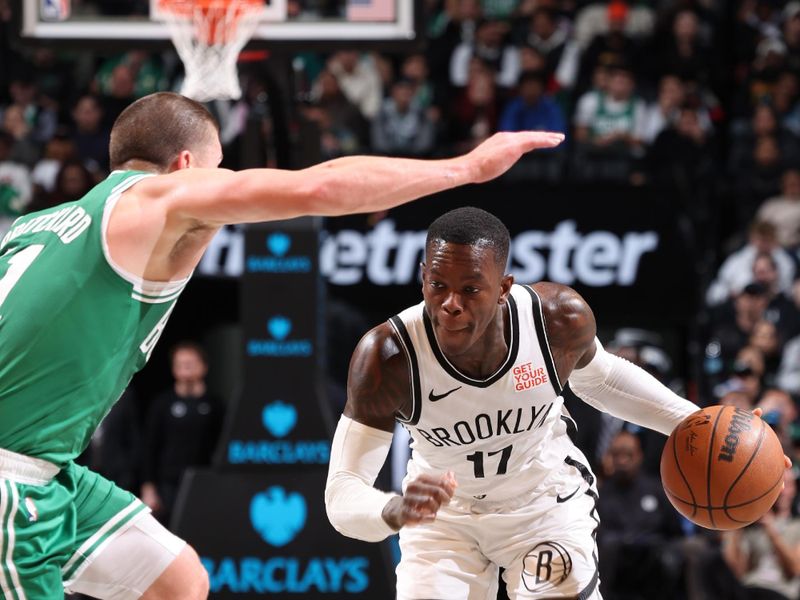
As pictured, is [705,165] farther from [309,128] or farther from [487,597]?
[487,597]

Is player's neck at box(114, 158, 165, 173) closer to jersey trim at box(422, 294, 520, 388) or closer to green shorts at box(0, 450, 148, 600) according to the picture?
green shorts at box(0, 450, 148, 600)

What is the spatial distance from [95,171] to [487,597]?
23.0 feet

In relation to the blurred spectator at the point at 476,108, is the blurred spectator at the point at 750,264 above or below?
below

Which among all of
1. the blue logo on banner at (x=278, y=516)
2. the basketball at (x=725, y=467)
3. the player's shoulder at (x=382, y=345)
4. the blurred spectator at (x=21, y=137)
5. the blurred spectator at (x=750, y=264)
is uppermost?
the player's shoulder at (x=382, y=345)

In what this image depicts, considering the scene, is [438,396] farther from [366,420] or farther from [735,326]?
[735,326]

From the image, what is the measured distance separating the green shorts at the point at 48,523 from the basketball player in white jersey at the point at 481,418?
0.73 metres

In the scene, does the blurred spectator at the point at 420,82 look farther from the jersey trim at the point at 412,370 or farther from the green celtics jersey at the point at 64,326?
the green celtics jersey at the point at 64,326

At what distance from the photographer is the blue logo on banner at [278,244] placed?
7.81 m

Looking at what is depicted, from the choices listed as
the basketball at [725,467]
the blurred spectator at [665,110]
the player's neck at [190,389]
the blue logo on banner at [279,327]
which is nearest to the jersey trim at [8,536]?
the basketball at [725,467]

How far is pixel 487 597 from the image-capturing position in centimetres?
470

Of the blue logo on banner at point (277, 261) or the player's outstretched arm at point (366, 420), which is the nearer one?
the player's outstretched arm at point (366, 420)

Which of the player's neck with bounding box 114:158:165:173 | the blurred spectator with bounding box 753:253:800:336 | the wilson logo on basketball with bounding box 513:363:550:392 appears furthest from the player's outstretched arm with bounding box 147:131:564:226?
Answer: the blurred spectator with bounding box 753:253:800:336

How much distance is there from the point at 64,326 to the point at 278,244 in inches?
164

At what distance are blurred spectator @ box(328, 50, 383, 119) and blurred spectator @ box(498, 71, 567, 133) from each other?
124 cm
